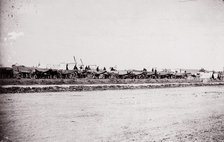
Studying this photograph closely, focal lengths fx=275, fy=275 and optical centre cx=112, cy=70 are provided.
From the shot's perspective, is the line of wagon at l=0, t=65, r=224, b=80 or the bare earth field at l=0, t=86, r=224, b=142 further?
the line of wagon at l=0, t=65, r=224, b=80

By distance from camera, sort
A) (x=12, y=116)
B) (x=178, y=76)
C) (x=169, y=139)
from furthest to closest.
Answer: (x=178, y=76) → (x=12, y=116) → (x=169, y=139)

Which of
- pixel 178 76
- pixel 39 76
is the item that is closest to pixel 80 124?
pixel 39 76

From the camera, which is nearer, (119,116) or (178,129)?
(178,129)

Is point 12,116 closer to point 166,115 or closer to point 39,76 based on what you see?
point 166,115

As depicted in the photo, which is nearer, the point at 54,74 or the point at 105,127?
the point at 105,127

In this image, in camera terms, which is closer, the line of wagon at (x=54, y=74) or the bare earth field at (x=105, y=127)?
the bare earth field at (x=105, y=127)

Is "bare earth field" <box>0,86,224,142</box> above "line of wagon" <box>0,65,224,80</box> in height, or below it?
below

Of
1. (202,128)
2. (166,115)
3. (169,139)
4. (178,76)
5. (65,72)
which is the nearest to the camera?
(169,139)

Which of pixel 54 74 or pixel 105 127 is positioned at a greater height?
pixel 54 74

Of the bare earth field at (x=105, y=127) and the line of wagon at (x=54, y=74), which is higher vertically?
the line of wagon at (x=54, y=74)

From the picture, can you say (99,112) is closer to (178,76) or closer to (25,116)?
(25,116)
